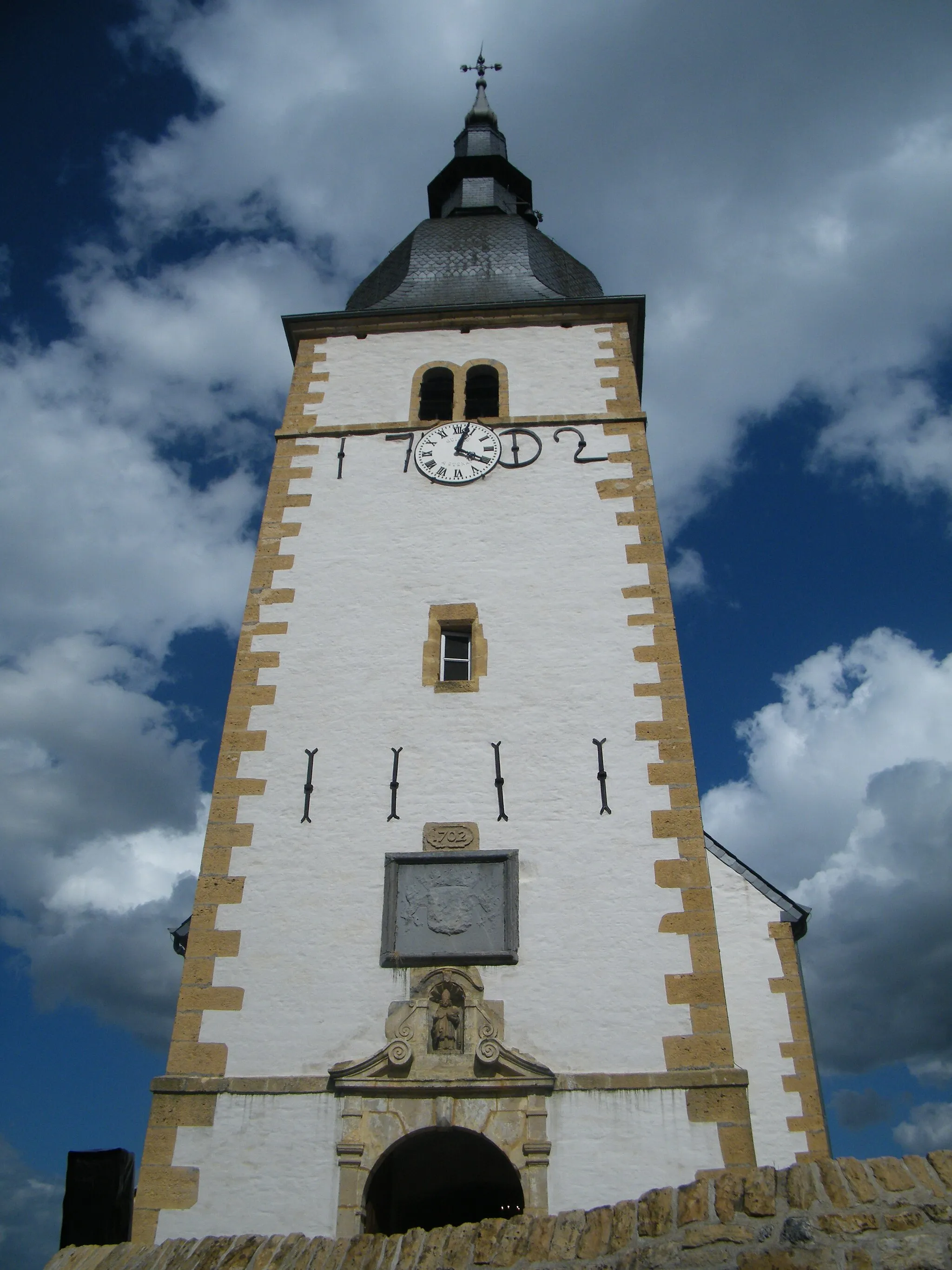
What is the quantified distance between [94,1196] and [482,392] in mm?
10270

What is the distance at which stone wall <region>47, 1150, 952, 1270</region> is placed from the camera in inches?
160

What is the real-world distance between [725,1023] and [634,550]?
16.4ft

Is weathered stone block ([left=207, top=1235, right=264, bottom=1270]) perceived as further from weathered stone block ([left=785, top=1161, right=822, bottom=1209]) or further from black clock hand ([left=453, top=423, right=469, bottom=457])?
black clock hand ([left=453, top=423, right=469, bottom=457])

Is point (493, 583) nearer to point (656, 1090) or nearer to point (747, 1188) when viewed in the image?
point (656, 1090)

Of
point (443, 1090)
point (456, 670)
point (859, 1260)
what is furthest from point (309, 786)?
point (859, 1260)

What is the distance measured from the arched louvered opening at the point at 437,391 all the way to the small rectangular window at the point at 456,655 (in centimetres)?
398

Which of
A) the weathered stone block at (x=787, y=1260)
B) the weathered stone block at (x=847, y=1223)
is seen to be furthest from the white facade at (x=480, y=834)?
the weathered stone block at (x=847, y=1223)

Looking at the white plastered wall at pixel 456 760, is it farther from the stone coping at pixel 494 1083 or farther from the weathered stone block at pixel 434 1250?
the weathered stone block at pixel 434 1250

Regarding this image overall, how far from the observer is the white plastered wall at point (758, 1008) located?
926 cm

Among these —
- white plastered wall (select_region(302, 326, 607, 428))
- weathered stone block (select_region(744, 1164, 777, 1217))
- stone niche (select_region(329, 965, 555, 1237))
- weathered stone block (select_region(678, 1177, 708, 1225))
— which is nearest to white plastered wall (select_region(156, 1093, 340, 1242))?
stone niche (select_region(329, 965, 555, 1237))

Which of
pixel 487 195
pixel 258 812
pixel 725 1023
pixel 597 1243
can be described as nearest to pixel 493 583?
pixel 258 812

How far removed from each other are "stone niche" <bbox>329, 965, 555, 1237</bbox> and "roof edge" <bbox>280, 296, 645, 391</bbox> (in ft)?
30.4

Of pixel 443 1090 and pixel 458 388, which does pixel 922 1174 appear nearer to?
pixel 443 1090

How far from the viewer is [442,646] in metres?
10.5
